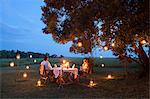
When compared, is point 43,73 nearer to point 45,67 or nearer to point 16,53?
point 45,67

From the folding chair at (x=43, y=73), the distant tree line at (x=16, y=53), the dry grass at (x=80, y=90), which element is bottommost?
the dry grass at (x=80, y=90)

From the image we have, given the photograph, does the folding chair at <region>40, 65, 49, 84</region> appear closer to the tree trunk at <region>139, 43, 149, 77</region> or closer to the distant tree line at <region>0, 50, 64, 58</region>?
the tree trunk at <region>139, 43, 149, 77</region>

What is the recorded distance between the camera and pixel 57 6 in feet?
63.3

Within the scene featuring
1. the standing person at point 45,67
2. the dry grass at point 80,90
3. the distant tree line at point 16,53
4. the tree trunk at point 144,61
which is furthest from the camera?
the distant tree line at point 16,53

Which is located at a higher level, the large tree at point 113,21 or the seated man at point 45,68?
the large tree at point 113,21

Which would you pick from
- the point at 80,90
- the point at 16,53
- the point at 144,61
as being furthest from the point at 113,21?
the point at 16,53

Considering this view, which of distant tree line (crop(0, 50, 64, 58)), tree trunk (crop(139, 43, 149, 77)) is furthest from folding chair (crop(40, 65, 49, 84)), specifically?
distant tree line (crop(0, 50, 64, 58))

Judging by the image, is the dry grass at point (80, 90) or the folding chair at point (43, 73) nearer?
the dry grass at point (80, 90)

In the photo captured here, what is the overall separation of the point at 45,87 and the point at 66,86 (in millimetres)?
910

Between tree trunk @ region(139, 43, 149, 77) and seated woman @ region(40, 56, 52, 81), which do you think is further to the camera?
tree trunk @ region(139, 43, 149, 77)

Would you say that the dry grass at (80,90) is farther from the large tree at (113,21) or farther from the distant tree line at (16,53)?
the distant tree line at (16,53)

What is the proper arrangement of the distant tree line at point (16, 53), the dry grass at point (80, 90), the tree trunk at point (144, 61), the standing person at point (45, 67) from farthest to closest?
1. the distant tree line at point (16, 53)
2. the tree trunk at point (144, 61)
3. the standing person at point (45, 67)
4. the dry grass at point (80, 90)

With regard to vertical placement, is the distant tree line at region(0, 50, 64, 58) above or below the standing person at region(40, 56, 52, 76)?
above

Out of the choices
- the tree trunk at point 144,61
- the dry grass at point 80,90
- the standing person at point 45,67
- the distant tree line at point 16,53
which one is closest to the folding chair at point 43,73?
the standing person at point 45,67
